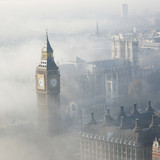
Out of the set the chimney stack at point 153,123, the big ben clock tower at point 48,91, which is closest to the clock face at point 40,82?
the big ben clock tower at point 48,91

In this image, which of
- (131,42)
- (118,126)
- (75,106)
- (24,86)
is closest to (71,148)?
(118,126)

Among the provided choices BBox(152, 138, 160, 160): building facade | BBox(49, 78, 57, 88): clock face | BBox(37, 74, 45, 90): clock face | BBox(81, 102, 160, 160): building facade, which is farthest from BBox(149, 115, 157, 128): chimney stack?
BBox(37, 74, 45, 90): clock face

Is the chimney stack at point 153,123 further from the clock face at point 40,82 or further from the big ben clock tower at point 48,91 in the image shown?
the clock face at point 40,82

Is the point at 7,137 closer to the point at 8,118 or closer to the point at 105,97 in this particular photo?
the point at 8,118

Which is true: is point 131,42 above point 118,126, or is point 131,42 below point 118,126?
above

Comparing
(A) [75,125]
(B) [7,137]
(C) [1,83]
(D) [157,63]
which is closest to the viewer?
(B) [7,137]

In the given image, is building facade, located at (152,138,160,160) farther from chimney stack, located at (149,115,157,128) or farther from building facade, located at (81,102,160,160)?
chimney stack, located at (149,115,157,128)
